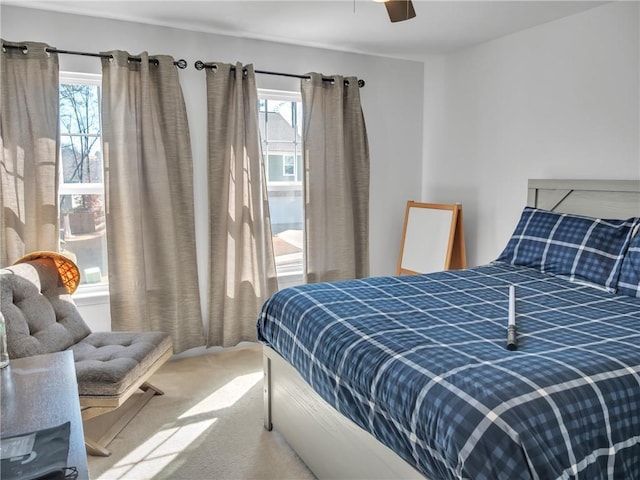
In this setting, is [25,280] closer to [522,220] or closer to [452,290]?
[452,290]

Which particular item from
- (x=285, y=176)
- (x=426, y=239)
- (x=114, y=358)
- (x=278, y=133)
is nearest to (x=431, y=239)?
(x=426, y=239)

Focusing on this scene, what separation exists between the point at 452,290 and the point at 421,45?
2284 millimetres

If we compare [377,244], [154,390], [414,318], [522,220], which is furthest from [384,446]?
[377,244]

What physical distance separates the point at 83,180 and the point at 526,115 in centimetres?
312

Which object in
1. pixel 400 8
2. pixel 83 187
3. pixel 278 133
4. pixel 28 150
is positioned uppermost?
pixel 400 8

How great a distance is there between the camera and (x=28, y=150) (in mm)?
3004

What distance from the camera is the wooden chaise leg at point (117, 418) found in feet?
7.72

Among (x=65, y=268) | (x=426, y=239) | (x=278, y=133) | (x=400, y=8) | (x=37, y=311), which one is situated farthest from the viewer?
(x=426, y=239)

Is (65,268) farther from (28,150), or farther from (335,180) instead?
(335,180)

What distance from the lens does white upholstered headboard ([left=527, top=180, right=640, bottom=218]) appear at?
9.41 feet

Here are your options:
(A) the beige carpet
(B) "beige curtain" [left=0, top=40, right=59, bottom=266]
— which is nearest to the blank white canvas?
(A) the beige carpet

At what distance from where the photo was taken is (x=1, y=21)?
9.68ft

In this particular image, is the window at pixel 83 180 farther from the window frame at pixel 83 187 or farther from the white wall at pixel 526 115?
the white wall at pixel 526 115

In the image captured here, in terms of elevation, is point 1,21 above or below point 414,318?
above
